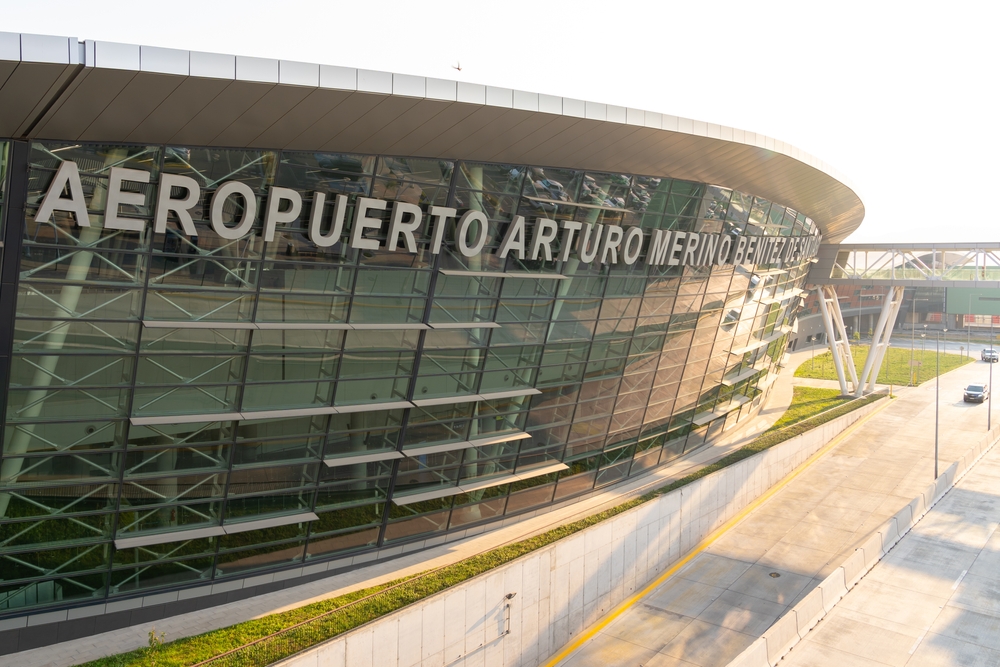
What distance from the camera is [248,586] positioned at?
19.2m

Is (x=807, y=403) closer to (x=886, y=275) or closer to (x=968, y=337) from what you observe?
(x=886, y=275)

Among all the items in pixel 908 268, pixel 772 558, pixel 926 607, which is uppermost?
pixel 908 268

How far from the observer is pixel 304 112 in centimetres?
1485

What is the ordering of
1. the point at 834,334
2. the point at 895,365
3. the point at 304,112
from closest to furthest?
the point at 304,112
the point at 834,334
the point at 895,365

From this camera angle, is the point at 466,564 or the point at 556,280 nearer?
the point at 466,564

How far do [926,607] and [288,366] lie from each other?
19.0m

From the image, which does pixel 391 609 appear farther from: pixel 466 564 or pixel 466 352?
pixel 466 352

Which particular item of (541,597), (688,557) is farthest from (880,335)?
(541,597)

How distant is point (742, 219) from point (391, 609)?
19.5 m

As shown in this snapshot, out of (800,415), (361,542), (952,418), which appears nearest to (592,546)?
(361,542)

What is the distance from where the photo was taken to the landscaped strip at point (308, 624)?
49.1ft

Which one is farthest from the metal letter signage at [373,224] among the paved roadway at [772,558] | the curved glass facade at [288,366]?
the paved roadway at [772,558]

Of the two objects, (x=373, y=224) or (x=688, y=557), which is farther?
(x=688, y=557)

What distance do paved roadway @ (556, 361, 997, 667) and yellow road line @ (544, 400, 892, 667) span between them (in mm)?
182
